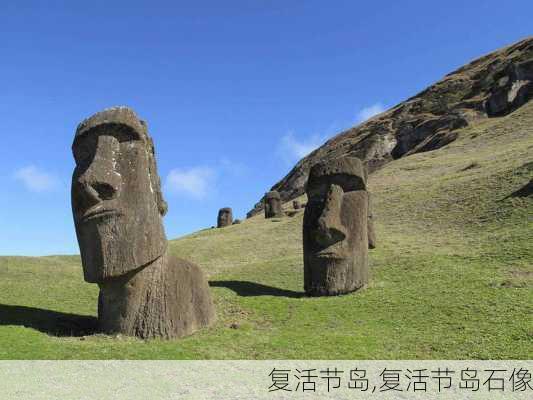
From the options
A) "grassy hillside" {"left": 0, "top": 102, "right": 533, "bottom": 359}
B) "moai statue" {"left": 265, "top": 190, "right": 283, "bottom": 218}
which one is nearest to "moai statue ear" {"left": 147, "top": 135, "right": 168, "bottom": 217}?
"grassy hillside" {"left": 0, "top": 102, "right": 533, "bottom": 359}

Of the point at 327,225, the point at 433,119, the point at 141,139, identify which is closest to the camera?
the point at 141,139

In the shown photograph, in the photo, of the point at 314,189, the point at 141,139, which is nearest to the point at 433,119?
the point at 314,189

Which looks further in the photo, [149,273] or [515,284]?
[515,284]

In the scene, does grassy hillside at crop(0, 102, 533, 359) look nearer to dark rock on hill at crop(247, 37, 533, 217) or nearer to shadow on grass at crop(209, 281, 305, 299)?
A: shadow on grass at crop(209, 281, 305, 299)

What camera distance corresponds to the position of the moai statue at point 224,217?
5434 cm

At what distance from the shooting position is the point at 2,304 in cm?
1424

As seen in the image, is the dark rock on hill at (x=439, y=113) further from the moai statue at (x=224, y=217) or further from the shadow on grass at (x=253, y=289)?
the shadow on grass at (x=253, y=289)

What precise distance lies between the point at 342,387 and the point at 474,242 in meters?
16.5

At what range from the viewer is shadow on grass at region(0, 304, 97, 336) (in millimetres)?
12229

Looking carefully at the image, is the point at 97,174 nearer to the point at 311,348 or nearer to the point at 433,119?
the point at 311,348

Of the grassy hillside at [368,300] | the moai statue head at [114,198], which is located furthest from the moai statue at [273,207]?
the moai statue head at [114,198]

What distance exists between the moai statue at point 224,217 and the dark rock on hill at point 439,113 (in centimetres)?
2932

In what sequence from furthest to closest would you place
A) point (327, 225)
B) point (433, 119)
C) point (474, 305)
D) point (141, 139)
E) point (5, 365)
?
point (433, 119)
point (327, 225)
point (474, 305)
point (141, 139)
point (5, 365)

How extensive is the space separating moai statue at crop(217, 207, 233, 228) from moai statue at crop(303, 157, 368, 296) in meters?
36.2
